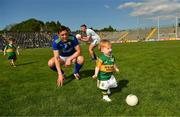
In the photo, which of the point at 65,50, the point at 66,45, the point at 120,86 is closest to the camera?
the point at 120,86

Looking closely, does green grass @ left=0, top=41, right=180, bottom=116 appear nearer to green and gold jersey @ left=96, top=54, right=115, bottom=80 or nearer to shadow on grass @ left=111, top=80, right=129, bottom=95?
shadow on grass @ left=111, top=80, right=129, bottom=95

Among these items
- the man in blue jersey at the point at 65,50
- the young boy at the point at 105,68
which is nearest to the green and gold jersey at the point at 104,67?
the young boy at the point at 105,68

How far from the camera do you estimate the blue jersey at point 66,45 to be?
890cm

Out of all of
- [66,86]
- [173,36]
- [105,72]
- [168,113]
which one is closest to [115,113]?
[168,113]

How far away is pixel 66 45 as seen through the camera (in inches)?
367

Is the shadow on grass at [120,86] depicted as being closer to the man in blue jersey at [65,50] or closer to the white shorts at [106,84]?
the white shorts at [106,84]

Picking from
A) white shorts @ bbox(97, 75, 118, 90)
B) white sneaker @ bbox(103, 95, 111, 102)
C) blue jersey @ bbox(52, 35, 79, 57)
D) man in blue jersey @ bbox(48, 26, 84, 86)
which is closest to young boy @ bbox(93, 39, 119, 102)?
white shorts @ bbox(97, 75, 118, 90)

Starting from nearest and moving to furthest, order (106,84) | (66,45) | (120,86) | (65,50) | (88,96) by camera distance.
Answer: (106,84) → (88,96) → (120,86) → (66,45) → (65,50)

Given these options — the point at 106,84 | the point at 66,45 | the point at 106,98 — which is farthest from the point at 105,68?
the point at 66,45

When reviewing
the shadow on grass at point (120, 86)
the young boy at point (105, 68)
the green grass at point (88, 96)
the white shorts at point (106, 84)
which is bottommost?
the shadow on grass at point (120, 86)

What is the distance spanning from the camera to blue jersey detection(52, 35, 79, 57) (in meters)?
8.90

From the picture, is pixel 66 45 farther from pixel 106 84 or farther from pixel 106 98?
pixel 106 98

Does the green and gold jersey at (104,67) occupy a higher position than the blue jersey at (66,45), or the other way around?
the blue jersey at (66,45)

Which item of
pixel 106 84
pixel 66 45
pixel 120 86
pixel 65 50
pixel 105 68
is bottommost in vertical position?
pixel 120 86
